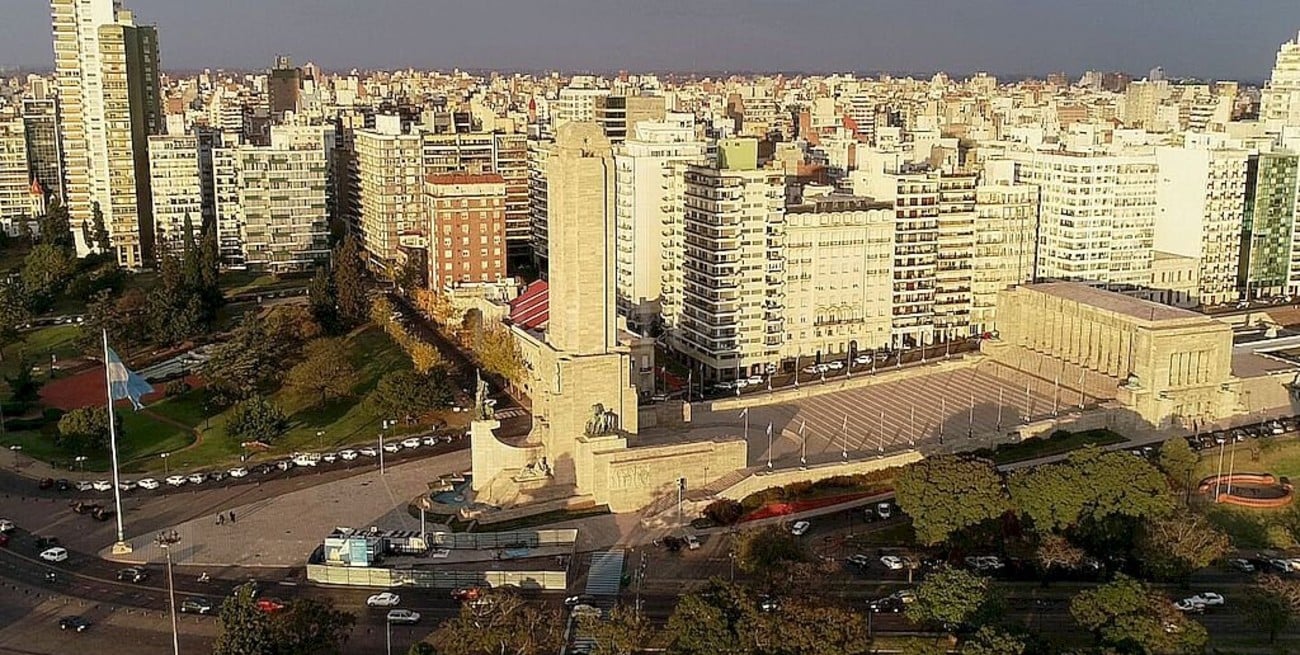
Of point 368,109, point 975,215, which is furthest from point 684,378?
point 368,109

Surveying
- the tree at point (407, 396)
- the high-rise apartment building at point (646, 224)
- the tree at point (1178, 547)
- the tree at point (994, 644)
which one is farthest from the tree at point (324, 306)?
the tree at point (994, 644)

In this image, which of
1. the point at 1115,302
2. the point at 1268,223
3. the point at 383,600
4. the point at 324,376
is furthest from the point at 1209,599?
the point at 1268,223

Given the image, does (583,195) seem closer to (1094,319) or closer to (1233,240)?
(1094,319)

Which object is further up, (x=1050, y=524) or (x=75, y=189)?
(x=75, y=189)

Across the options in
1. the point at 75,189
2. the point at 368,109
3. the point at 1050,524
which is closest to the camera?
the point at 1050,524

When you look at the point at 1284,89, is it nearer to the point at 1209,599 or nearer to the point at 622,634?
the point at 1209,599

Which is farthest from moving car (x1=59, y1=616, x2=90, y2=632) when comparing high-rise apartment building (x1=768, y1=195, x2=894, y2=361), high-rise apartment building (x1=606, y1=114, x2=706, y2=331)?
high-rise apartment building (x1=606, y1=114, x2=706, y2=331)

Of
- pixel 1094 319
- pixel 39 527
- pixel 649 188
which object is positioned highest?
pixel 649 188
